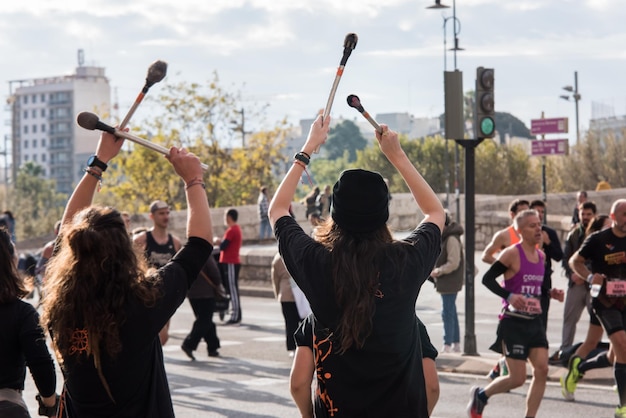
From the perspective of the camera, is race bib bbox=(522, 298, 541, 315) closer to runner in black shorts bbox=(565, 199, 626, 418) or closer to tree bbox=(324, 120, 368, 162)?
runner in black shorts bbox=(565, 199, 626, 418)

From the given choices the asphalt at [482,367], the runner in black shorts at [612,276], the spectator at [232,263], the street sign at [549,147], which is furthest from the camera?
the street sign at [549,147]

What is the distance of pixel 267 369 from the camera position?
1346cm

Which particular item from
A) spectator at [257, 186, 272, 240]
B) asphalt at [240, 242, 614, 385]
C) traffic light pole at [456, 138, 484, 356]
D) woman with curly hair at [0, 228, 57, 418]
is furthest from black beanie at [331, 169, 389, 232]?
spectator at [257, 186, 272, 240]

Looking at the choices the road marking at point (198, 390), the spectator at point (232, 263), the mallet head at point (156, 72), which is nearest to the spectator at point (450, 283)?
the road marking at point (198, 390)

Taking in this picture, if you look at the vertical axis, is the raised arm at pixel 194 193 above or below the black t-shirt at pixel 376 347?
above

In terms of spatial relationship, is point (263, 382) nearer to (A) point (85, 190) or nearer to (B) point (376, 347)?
(A) point (85, 190)

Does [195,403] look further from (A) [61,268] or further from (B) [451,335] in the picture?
(A) [61,268]

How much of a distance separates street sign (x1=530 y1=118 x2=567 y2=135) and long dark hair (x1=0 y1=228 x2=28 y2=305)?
1978 cm

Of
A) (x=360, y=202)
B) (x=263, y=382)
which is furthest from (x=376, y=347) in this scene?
(x=263, y=382)

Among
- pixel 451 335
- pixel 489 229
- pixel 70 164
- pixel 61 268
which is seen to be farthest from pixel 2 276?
pixel 70 164

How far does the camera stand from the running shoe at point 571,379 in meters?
10.6

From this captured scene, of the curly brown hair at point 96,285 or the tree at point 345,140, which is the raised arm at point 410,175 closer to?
the curly brown hair at point 96,285

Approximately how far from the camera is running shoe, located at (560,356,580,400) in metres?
10.6

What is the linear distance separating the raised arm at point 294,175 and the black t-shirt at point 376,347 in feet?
0.78
